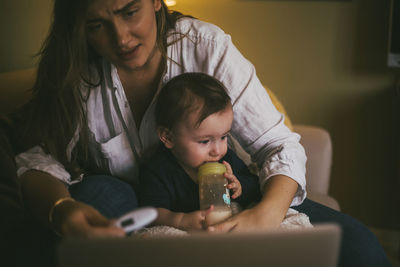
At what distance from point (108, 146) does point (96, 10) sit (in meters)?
0.34

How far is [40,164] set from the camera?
848 mm

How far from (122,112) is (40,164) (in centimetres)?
23

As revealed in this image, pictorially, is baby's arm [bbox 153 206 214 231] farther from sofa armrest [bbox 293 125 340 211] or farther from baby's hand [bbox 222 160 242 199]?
sofa armrest [bbox 293 125 340 211]

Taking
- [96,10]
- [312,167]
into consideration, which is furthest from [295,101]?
[96,10]

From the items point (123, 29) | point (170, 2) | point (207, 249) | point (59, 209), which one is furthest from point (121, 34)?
point (207, 249)

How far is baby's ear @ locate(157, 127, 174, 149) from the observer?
906 millimetres

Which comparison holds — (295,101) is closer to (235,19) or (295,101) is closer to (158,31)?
(235,19)

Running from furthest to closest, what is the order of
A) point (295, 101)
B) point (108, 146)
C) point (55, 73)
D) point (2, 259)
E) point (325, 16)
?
1. point (295, 101)
2. point (325, 16)
3. point (108, 146)
4. point (55, 73)
5. point (2, 259)

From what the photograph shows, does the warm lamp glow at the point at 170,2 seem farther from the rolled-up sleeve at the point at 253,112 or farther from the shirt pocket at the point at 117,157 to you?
the shirt pocket at the point at 117,157

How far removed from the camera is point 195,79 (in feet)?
2.91

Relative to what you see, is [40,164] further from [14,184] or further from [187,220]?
[187,220]

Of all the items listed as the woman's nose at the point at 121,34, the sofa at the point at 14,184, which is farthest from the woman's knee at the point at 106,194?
the woman's nose at the point at 121,34

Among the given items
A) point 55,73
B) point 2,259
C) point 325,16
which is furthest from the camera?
point 325,16

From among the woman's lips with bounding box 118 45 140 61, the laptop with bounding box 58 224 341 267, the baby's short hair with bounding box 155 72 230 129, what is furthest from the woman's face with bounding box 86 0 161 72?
the laptop with bounding box 58 224 341 267
